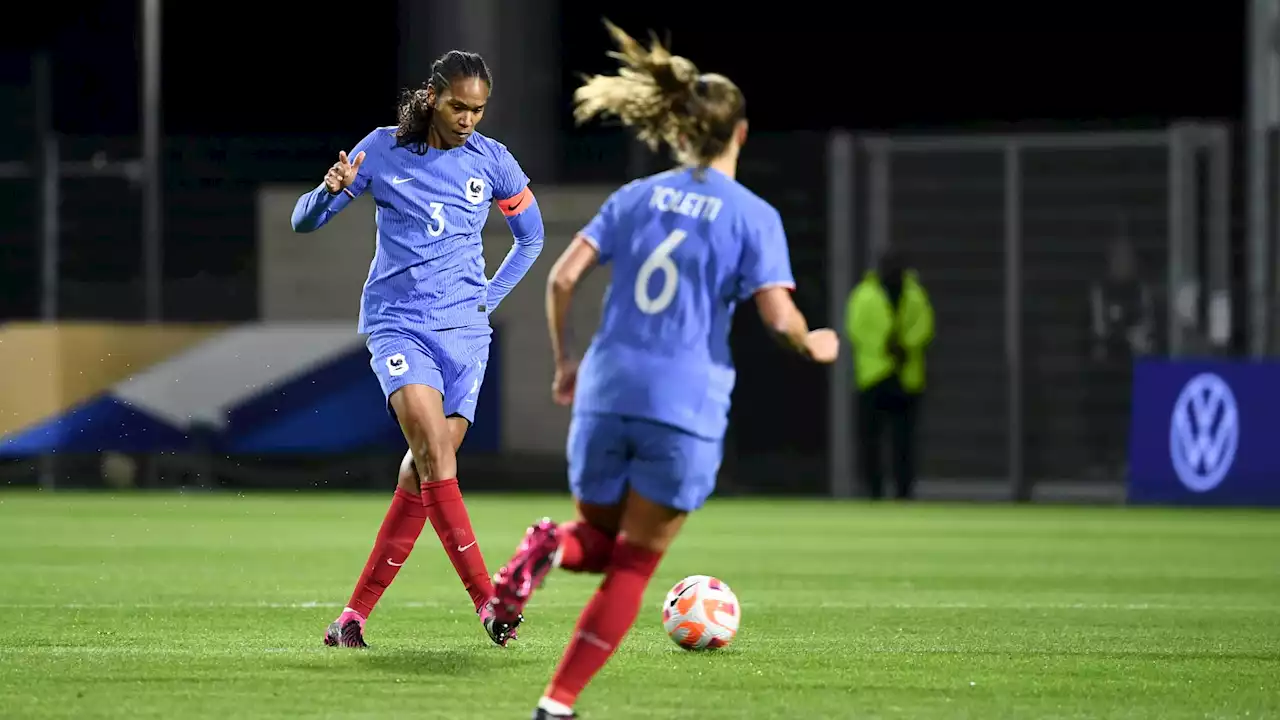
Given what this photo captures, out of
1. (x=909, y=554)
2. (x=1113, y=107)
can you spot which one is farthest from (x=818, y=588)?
(x=1113, y=107)

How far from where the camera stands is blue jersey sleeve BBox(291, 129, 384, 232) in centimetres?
889

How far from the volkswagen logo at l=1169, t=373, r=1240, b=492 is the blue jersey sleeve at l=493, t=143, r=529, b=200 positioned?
36.4 ft

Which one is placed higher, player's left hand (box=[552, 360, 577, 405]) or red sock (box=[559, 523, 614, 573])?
player's left hand (box=[552, 360, 577, 405])

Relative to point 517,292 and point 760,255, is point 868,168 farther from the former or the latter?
point 760,255

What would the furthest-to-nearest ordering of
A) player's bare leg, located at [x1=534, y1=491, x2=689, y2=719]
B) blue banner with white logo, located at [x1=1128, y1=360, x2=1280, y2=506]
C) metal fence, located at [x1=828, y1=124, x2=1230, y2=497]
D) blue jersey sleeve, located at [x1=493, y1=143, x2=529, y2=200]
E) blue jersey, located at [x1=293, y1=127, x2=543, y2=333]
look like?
metal fence, located at [x1=828, y1=124, x2=1230, y2=497] → blue banner with white logo, located at [x1=1128, y1=360, x2=1280, y2=506] → blue jersey sleeve, located at [x1=493, y1=143, x2=529, y2=200] → blue jersey, located at [x1=293, y1=127, x2=543, y2=333] → player's bare leg, located at [x1=534, y1=491, x2=689, y2=719]

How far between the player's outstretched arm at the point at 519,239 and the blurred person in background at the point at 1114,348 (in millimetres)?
13079

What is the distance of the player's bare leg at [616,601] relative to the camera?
21.8 ft

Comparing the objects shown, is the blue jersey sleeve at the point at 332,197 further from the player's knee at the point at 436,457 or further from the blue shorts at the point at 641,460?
the blue shorts at the point at 641,460

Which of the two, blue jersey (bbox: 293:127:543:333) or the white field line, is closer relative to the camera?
blue jersey (bbox: 293:127:543:333)

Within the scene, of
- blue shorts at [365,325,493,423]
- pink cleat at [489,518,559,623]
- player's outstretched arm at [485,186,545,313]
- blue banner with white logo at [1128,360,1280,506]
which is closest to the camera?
pink cleat at [489,518,559,623]

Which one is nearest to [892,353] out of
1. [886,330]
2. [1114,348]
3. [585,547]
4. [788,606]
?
[886,330]

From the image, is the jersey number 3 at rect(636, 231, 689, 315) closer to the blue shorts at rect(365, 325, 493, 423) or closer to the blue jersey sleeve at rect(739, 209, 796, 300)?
the blue jersey sleeve at rect(739, 209, 796, 300)

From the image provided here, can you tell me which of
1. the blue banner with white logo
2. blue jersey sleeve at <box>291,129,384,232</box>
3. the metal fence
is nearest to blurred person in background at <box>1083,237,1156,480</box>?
the metal fence

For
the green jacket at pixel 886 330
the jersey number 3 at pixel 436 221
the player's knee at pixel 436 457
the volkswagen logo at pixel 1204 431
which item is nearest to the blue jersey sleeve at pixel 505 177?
the jersey number 3 at pixel 436 221
